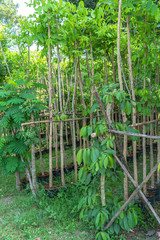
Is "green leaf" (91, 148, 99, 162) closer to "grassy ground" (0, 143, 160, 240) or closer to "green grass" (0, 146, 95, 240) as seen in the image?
"grassy ground" (0, 143, 160, 240)

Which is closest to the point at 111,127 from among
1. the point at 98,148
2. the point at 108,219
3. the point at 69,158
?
the point at 98,148

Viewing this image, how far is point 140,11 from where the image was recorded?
249cm

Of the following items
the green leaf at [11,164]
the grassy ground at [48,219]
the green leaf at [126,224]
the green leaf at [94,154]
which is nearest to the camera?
the green leaf at [94,154]

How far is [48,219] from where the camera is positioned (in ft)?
10.1

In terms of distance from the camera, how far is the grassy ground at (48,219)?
2703 mm

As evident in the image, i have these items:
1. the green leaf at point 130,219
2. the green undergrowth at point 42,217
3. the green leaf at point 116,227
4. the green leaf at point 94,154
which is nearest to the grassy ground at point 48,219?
the green undergrowth at point 42,217

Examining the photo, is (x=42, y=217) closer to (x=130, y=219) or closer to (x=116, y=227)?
(x=116, y=227)

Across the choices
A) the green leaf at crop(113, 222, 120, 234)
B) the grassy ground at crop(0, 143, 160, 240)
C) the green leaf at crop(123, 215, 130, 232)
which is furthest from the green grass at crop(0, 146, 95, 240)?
the green leaf at crop(123, 215, 130, 232)

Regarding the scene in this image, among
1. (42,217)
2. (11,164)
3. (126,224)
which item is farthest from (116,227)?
(11,164)

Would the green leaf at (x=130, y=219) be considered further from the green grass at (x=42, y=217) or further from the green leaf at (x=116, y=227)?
the green grass at (x=42, y=217)

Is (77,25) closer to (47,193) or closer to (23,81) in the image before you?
(23,81)

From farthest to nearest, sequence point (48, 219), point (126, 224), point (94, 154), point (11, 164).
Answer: point (11, 164) → point (48, 219) → point (126, 224) → point (94, 154)

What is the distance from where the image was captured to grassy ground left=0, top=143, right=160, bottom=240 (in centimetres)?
270

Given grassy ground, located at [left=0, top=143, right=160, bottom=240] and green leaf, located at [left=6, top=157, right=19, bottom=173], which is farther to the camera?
green leaf, located at [left=6, top=157, right=19, bottom=173]
